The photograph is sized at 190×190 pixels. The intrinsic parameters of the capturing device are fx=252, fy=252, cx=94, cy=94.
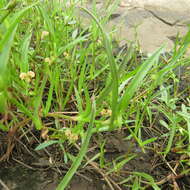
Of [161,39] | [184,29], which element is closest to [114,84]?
[161,39]

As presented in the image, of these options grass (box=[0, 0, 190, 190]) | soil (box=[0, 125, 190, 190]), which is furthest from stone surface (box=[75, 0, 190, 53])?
soil (box=[0, 125, 190, 190])

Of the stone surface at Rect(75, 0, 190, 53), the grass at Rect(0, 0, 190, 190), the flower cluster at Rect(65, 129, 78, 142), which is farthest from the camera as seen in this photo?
the stone surface at Rect(75, 0, 190, 53)

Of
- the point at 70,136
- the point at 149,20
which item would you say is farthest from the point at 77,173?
the point at 149,20

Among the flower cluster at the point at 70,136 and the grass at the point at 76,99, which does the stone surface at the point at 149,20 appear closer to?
the grass at the point at 76,99

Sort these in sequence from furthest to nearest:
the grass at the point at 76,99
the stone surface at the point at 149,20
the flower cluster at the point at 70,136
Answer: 1. the stone surface at the point at 149,20
2. the flower cluster at the point at 70,136
3. the grass at the point at 76,99

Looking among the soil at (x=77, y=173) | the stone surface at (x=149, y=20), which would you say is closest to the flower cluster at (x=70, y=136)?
the soil at (x=77, y=173)

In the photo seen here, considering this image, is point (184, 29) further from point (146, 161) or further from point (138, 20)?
point (146, 161)

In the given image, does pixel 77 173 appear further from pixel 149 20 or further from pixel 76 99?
pixel 149 20

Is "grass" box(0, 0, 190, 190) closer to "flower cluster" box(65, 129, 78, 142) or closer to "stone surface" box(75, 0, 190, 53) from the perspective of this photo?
"flower cluster" box(65, 129, 78, 142)

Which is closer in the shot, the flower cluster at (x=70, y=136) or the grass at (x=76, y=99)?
the grass at (x=76, y=99)

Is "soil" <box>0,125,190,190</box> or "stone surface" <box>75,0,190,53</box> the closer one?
"soil" <box>0,125,190,190</box>
